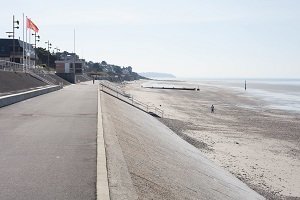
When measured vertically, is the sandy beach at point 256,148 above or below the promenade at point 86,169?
below

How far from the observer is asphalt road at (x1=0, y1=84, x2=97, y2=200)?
6.54 m

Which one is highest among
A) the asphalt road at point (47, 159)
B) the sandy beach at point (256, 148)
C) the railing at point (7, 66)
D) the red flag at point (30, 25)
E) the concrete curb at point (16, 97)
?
the red flag at point (30, 25)

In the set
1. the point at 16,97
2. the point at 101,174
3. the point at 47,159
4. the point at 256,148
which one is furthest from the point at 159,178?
the point at 16,97

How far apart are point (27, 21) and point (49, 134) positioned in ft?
142

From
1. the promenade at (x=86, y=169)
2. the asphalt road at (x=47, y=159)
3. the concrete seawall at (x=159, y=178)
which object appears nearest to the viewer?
the asphalt road at (x=47, y=159)

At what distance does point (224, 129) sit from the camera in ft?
97.7

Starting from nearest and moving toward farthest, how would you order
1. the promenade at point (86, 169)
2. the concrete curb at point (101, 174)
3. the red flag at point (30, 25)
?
the concrete curb at point (101, 174)
the promenade at point (86, 169)
the red flag at point (30, 25)

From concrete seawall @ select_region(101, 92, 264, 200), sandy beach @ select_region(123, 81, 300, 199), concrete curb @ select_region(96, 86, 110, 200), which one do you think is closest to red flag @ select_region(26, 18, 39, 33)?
sandy beach @ select_region(123, 81, 300, 199)

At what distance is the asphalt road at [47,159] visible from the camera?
21.5 feet

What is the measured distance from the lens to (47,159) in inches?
345

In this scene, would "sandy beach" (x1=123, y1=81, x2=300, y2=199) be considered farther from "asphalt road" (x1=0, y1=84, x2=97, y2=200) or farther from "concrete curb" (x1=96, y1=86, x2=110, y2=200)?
"asphalt road" (x1=0, y1=84, x2=97, y2=200)

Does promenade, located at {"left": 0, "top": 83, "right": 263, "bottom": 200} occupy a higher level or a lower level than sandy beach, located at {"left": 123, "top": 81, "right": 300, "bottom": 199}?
higher

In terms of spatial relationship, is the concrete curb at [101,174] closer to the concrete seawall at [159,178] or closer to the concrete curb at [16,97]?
the concrete seawall at [159,178]

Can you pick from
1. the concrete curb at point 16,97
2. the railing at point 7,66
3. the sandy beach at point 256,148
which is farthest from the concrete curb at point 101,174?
the railing at point 7,66
